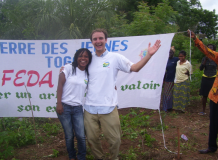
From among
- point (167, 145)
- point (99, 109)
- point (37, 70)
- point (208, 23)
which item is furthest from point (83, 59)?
point (208, 23)

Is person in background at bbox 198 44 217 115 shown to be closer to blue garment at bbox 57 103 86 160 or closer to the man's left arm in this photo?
the man's left arm

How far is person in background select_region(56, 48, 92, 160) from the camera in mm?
2822

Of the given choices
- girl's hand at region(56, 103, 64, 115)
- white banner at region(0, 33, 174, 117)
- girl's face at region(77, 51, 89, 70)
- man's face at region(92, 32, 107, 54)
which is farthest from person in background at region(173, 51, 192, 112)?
girl's hand at region(56, 103, 64, 115)

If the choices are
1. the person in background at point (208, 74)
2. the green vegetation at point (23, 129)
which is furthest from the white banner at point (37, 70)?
the person in background at point (208, 74)

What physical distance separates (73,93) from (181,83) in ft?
12.7

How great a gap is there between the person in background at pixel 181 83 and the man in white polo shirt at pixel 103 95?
3384 mm

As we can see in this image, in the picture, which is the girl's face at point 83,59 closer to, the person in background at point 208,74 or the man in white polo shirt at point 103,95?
the man in white polo shirt at point 103,95

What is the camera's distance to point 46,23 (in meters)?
10.6

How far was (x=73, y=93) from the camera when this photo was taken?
284cm

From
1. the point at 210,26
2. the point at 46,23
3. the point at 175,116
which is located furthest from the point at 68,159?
the point at 210,26

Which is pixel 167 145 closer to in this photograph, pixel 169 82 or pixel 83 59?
pixel 83 59

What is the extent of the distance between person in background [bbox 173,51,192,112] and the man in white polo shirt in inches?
133

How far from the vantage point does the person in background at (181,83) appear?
5715 mm

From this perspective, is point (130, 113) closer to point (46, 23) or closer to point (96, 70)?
point (96, 70)
